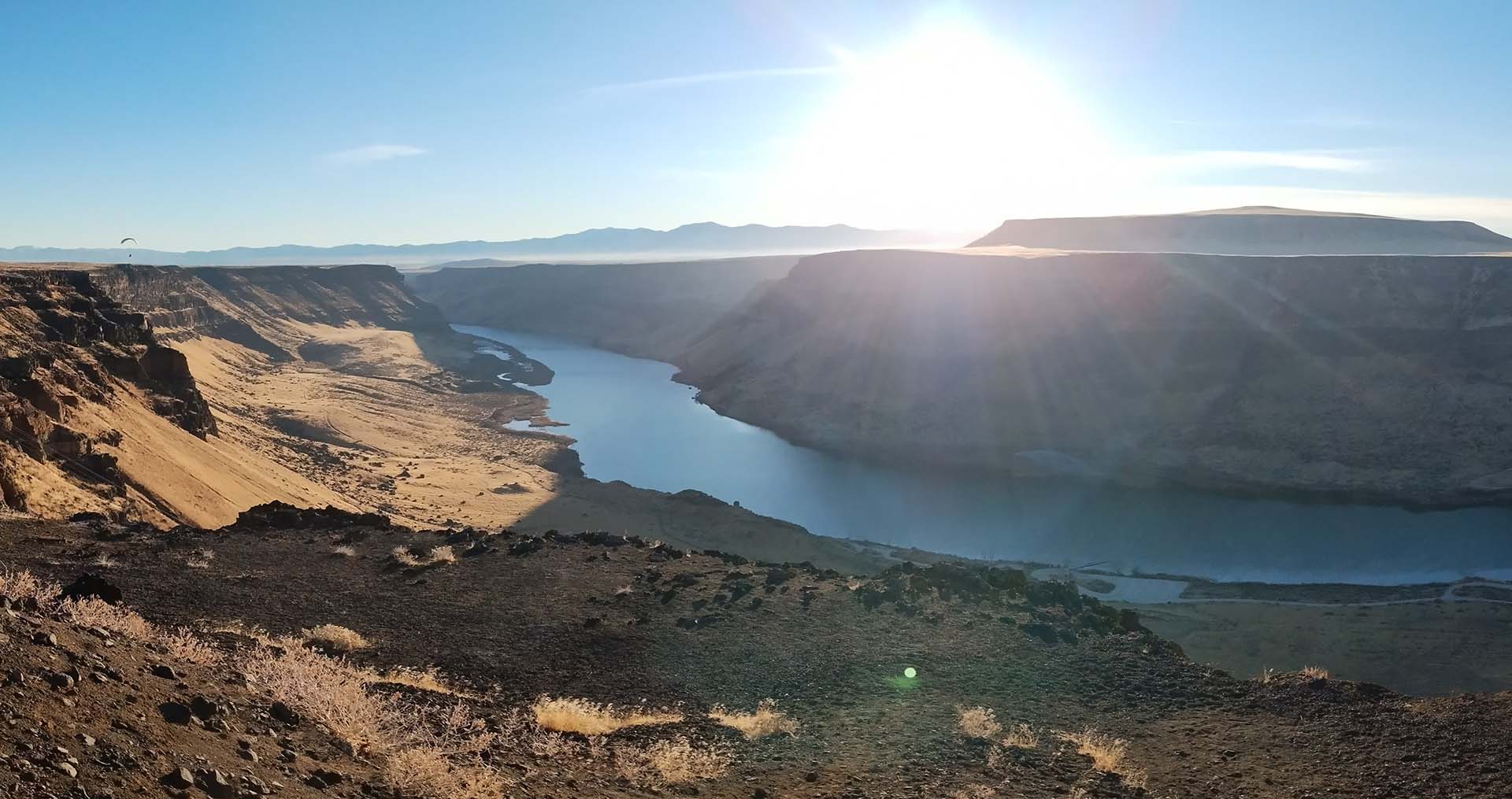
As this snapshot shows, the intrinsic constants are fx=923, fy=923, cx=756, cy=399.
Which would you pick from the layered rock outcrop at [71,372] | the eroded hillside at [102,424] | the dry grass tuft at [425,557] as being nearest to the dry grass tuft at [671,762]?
the dry grass tuft at [425,557]

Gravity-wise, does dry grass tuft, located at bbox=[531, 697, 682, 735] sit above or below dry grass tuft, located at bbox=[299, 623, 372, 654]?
below

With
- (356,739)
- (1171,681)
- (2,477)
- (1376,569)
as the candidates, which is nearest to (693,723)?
(356,739)

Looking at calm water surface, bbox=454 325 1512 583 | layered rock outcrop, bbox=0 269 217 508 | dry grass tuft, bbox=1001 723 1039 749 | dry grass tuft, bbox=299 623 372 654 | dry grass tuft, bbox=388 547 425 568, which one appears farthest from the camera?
calm water surface, bbox=454 325 1512 583

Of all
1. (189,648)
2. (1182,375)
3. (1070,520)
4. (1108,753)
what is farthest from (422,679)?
(1182,375)

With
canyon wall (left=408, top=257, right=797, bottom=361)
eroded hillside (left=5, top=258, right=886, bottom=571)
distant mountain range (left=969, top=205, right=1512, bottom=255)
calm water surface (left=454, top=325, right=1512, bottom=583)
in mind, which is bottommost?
calm water surface (left=454, top=325, right=1512, bottom=583)

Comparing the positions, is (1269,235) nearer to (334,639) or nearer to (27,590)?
(334,639)

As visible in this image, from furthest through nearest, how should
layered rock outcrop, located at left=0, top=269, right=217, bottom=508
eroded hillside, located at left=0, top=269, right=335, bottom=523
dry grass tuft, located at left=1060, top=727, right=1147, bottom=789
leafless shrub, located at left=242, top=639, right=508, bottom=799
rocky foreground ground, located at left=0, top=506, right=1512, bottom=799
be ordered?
1. layered rock outcrop, located at left=0, top=269, right=217, bottom=508
2. eroded hillside, located at left=0, top=269, right=335, bottom=523
3. dry grass tuft, located at left=1060, top=727, right=1147, bottom=789
4. leafless shrub, located at left=242, top=639, right=508, bottom=799
5. rocky foreground ground, located at left=0, top=506, right=1512, bottom=799

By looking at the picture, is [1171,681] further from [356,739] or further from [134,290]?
[134,290]

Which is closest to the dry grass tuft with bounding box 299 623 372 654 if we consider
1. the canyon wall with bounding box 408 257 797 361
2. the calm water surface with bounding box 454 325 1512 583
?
the calm water surface with bounding box 454 325 1512 583

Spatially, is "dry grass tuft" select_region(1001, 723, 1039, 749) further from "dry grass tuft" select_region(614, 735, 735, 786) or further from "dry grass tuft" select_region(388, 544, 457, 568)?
"dry grass tuft" select_region(388, 544, 457, 568)
